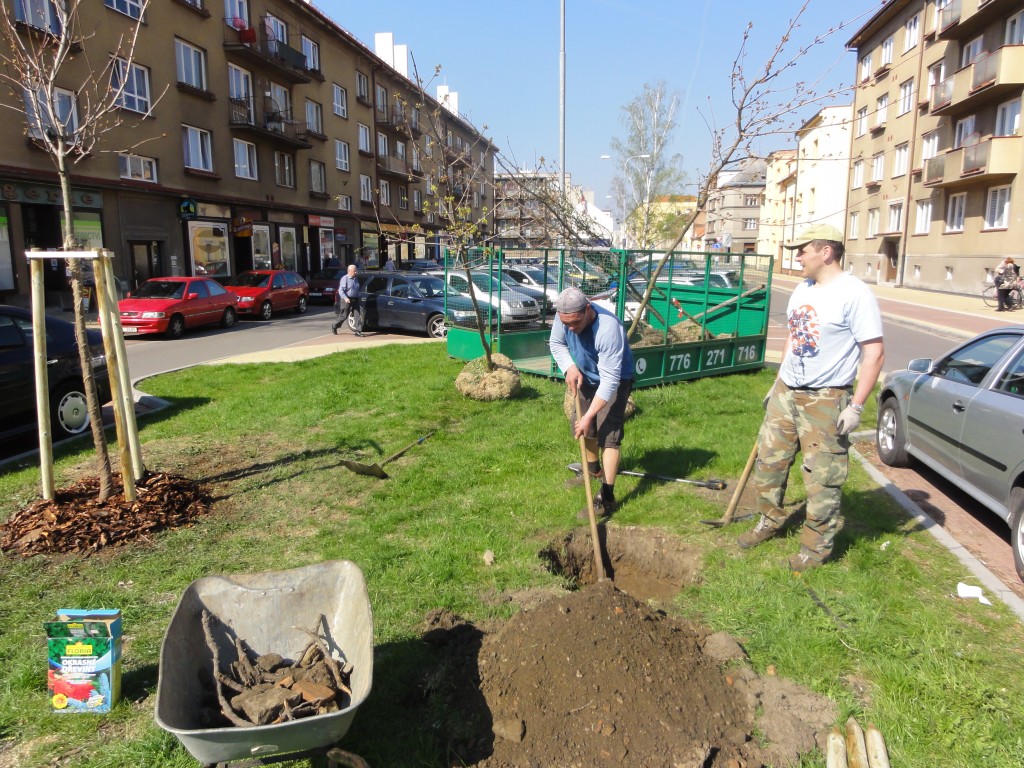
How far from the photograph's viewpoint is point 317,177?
118ft

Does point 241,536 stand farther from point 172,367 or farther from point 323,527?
point 172,367

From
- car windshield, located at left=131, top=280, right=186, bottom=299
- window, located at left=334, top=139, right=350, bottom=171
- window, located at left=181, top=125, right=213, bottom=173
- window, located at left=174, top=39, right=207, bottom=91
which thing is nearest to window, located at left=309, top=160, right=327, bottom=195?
window, located at left=334, top=139, right=350, bottom=171

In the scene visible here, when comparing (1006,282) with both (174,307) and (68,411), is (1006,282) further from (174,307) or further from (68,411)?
(68,411)

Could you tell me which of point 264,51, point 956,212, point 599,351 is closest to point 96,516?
point 599,351

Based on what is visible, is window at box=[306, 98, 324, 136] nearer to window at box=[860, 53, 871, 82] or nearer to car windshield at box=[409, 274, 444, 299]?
car windshield at box=[409, 274, 444, 299]

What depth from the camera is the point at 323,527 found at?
5.21m

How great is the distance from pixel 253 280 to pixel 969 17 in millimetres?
29079

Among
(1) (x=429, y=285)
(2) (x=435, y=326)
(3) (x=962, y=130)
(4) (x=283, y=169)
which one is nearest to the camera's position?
(2) (x=435, y=326)

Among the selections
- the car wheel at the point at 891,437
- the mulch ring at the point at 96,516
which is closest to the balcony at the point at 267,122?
the mulch ring at the point at 96,516

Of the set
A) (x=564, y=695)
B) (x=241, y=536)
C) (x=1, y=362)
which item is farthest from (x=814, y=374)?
(x=1, y=362)

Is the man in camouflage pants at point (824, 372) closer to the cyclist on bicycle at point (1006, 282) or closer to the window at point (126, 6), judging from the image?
the window at point (126, 6)

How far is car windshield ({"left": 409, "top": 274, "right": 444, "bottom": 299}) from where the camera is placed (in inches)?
717

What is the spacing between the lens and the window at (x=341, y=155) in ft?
124

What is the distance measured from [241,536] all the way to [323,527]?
563mm
